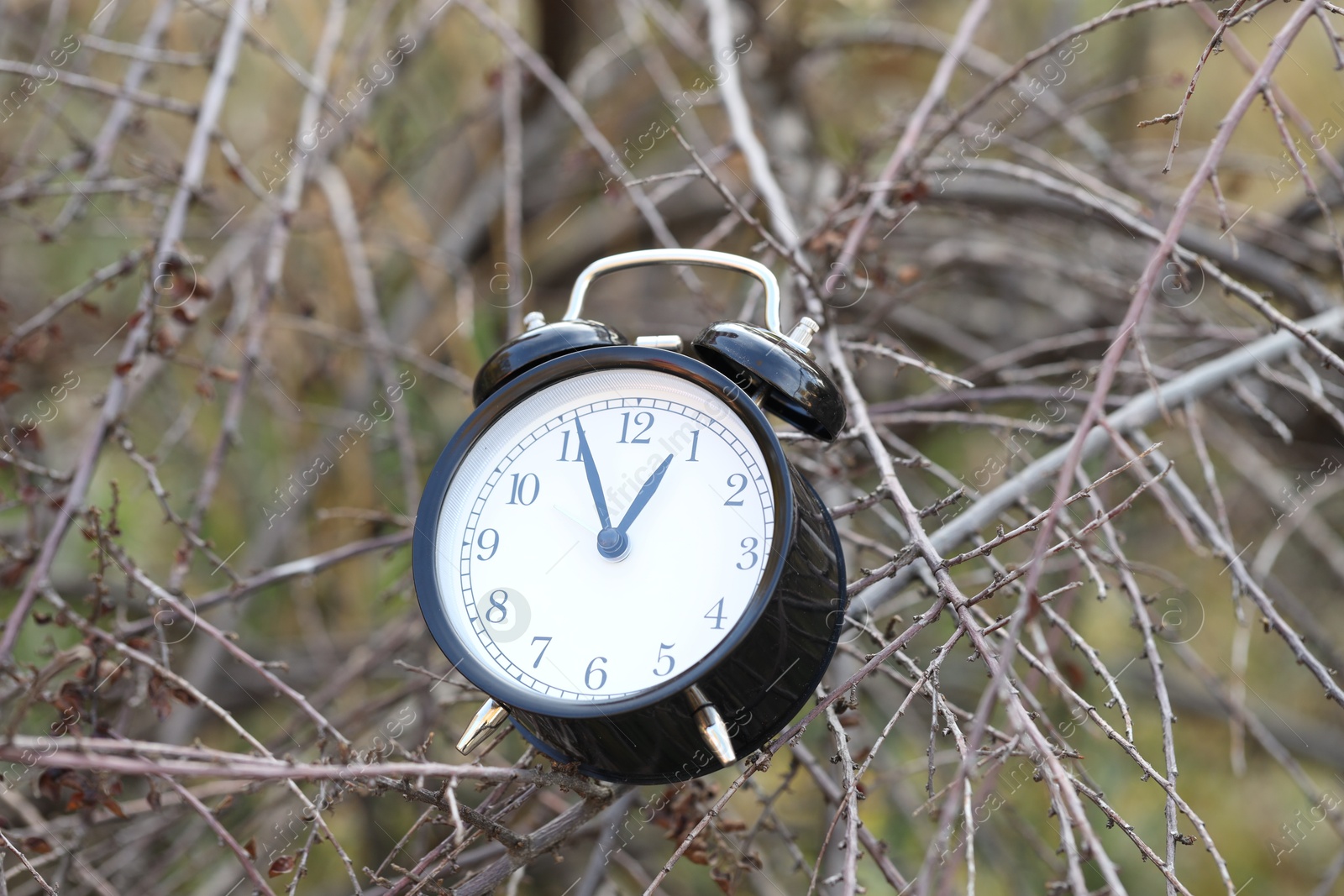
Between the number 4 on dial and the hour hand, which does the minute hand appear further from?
the number 4 on dial

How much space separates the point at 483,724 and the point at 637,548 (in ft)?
0.91

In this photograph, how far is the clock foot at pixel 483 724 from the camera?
126 centimetres

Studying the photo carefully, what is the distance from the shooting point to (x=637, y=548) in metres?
1.29

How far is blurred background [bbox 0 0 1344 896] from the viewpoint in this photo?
1.61 metres

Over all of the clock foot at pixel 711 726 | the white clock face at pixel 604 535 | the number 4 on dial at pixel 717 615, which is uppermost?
the white clock face at pixel 604 535

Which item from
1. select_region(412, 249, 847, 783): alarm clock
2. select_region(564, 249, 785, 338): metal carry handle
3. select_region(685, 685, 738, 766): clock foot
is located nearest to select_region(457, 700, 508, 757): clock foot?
select_region(412, 249, 847, 783): alarm clock

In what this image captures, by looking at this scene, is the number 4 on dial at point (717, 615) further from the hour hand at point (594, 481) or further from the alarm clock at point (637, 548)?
the hour hand at point (594, 481)

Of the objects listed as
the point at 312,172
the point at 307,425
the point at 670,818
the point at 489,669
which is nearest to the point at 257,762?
the point at 489,669

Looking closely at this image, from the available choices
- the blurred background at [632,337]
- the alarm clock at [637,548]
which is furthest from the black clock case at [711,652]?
the blurred background at [632,337]

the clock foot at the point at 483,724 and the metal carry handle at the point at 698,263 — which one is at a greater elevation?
the metal carry handle at the point at 698,263

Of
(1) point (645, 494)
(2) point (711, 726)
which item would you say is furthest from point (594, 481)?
(2) point (711, 726)

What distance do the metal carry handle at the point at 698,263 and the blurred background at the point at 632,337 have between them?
0.67ft

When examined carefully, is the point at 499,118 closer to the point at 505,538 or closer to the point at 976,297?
the point at 976,297

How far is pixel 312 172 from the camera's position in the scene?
2.55 metres
